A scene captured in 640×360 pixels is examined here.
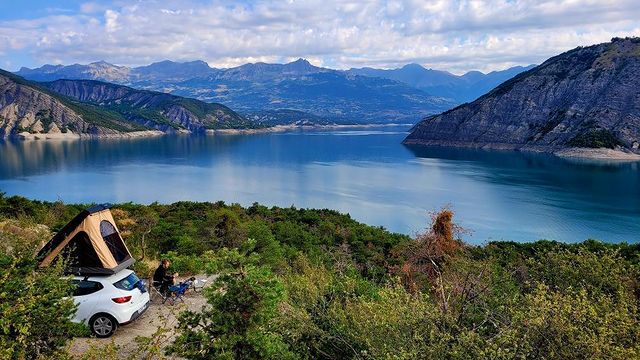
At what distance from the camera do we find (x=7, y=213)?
32.8 metres

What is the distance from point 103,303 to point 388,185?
8300cm

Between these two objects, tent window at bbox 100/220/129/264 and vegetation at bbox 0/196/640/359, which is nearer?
vegetation at bbox 0/196/640/359

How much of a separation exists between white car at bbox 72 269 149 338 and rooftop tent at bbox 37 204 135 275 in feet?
1.33

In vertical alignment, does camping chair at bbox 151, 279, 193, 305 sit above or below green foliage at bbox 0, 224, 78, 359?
below

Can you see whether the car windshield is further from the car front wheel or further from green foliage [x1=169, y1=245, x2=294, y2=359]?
green foliage [x1=169, y1=245, x2=294, y2=359]

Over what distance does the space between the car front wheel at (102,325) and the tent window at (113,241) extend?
1739 mm

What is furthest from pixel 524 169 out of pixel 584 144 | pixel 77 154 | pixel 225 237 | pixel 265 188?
pixel 77 154

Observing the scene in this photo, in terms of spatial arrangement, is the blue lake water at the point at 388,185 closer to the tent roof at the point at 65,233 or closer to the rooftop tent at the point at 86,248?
the rooftop tent at the point at 86,248

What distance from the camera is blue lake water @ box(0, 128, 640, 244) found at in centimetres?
6538

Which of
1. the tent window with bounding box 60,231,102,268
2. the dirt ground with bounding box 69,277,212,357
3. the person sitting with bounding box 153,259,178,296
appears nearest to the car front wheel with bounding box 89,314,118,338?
the dirt ground with bounding box 69,277,212,357

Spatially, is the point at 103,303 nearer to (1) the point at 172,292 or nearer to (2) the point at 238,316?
(1) the point at 172,292

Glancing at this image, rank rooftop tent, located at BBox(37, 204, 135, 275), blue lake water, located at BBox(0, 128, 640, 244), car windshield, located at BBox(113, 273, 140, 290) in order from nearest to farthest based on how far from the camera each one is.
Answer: car windshield, located at BBox(113, 273, 140, 290) < rooftop tent, located at BBox(37, 204, 135, 275) < blue lake water, located at BBox(0, 128, 640, 244)

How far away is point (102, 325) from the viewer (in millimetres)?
13148

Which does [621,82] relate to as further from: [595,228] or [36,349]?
[36,349]
